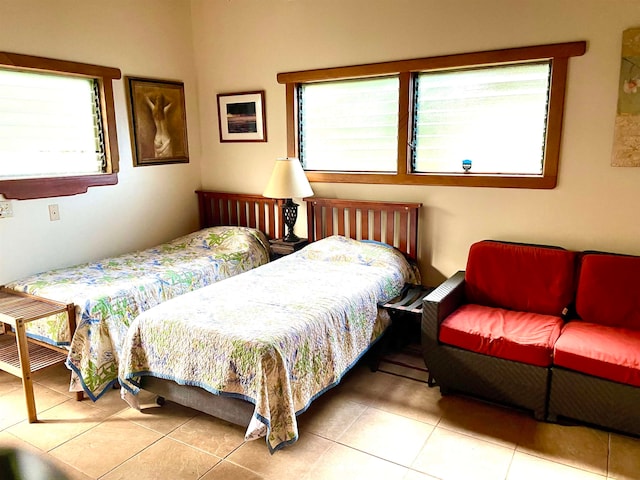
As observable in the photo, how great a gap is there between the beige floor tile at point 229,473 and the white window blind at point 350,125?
90.2 inches

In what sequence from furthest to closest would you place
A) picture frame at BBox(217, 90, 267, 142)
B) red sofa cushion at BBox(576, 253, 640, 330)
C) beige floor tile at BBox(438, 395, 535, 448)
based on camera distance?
picture frame at BBox(217, 90, 267, 142) < red sofa cushion at BBox(576, 253, 640, 330) < beige floor tile at BBox(438, 395, 535, 448)

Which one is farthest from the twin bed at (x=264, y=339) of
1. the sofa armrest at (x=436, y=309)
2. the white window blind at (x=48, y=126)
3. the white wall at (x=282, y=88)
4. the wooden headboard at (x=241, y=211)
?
the white window blind at (x=48, y=126)

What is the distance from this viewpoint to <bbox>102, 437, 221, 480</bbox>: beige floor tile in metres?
2.12

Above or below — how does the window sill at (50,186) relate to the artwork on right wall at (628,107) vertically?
below

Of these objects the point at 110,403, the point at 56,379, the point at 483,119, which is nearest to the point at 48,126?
the point at 56,379

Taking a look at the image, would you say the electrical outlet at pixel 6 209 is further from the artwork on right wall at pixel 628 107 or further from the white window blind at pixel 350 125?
A: the artwork on right wall at pixel 628 107

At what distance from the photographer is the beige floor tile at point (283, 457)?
2129 millimetres

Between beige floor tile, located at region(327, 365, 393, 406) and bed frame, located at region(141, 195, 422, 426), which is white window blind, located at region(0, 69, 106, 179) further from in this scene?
beige floor tile, located at region(327, 365, 393, 406)

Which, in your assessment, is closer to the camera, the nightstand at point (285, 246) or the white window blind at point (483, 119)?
the white window blind at point (483, 119)

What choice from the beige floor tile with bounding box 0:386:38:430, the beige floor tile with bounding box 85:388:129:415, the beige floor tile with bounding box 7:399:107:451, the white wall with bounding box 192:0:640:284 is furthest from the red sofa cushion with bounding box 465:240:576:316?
the beige floor tile with bounding box 0:386:38:430

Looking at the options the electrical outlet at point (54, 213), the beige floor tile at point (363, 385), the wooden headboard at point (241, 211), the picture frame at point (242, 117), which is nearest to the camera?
the beige floor tile at point (363, 385)

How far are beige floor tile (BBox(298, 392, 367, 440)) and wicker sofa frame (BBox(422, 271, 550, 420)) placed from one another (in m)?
0.49

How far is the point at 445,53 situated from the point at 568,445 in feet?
7.87

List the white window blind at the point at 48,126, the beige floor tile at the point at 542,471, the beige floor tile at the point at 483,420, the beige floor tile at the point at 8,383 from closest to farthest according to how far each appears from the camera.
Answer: the beige floor tile at the point at 542,471 → the beige floor tile at the point at 483,420 → the beige floor tile at the point at 8,383 → the white window blind at the point at 48,126
